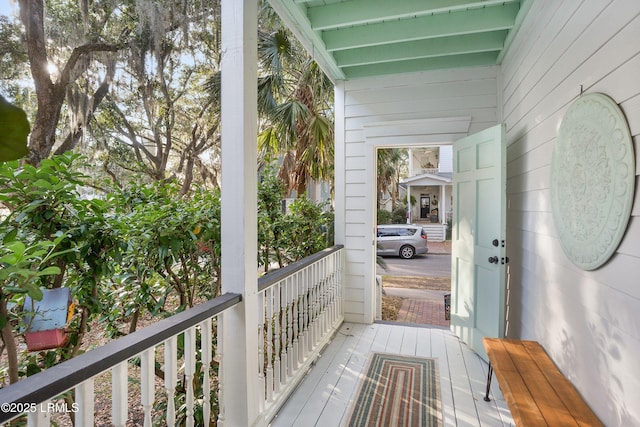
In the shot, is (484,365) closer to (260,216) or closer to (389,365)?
(389,365)

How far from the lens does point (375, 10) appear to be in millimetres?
2512

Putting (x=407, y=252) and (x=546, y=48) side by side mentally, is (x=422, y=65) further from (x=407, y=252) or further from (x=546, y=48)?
(x=407, y=252)

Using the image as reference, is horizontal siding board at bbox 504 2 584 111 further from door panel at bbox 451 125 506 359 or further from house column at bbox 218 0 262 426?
house column at bbox 218 0 262 426

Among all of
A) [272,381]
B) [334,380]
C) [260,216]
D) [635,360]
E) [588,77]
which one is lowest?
[334,380]

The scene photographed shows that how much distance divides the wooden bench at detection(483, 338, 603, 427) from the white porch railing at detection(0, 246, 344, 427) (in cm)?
130

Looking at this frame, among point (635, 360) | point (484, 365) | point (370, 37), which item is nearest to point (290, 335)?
point (484, 365)

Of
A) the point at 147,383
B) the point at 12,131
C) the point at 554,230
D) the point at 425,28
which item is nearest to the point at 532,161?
the point at 554,230

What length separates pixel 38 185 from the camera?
1182mm

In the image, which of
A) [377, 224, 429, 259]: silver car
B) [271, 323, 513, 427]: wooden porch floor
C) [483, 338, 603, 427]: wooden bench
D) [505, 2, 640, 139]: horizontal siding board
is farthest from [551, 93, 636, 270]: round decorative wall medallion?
[377, 224, 429, 259]: silver car

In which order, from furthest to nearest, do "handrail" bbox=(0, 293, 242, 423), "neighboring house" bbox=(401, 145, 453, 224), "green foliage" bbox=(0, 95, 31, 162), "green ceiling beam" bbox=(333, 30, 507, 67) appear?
1. "neighboring house" bbox=(401, 145, 453, 224)
2. "green ceiling beam" bbox=(333, 30, 507, 67)
3. "handrail" bbox=(0, 293, 242, 423)
4. "green foliage" bbox=(0, 95, 31, 162)

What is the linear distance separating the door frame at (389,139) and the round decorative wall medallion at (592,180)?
5.45 feet

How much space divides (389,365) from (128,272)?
6.76ft

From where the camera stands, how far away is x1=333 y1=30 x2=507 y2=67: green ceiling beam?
2945mm

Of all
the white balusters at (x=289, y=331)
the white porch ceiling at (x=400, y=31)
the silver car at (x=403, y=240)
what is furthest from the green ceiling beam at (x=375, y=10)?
the silver car at (x=403, y=240)
